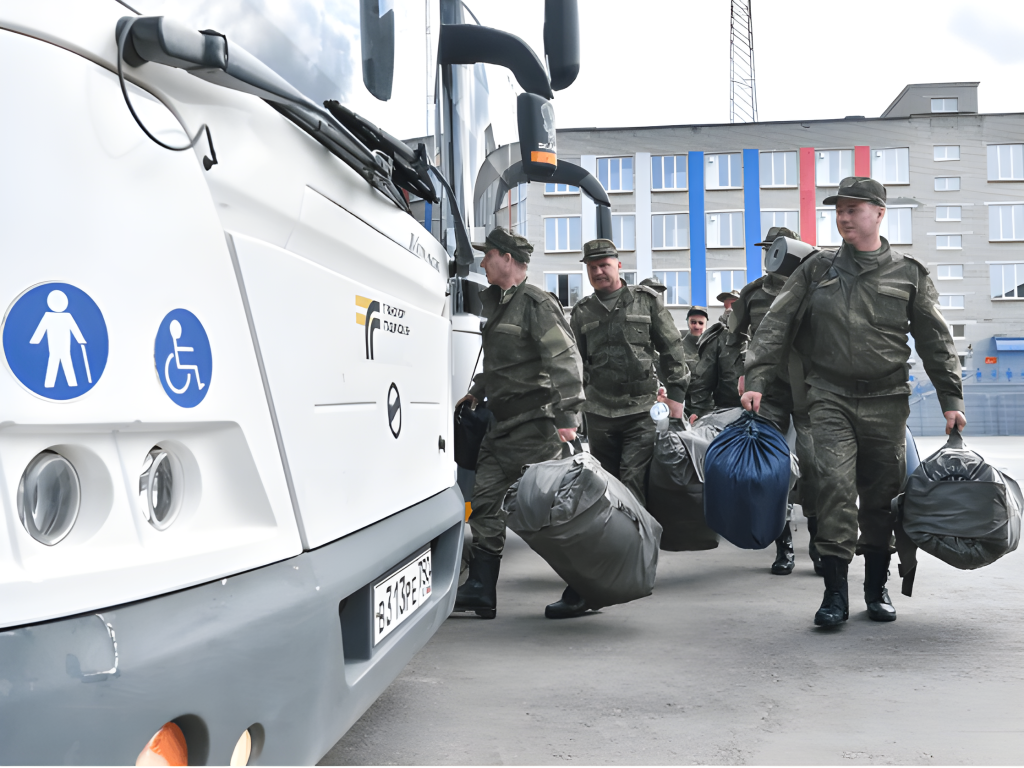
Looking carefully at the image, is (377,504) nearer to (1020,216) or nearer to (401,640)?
(401,640)

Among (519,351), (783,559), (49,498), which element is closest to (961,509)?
(783,559)

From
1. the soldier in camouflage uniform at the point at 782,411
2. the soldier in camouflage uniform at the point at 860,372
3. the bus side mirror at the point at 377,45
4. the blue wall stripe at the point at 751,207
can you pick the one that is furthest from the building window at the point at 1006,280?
the bus side mirror at the point at 377,45

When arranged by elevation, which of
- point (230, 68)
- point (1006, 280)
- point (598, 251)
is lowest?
point (230, 68)

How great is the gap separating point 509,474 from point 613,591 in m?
1.08

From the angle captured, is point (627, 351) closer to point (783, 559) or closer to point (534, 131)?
point (783, 559)

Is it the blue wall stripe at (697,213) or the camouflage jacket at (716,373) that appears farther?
the blue wall stripe at (697,213)

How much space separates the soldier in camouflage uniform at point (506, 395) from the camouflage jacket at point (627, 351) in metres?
1.17

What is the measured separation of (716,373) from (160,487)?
7186 millimetres

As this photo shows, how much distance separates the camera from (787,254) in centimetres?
599

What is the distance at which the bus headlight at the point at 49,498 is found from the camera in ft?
4.67

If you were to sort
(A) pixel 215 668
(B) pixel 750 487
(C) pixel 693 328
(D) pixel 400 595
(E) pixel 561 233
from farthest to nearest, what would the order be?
(E) pixel 561 233, (C) pixel 693 328, (B) pixel 750 487, (D) pixel 400 595, (A) pixel 215 668

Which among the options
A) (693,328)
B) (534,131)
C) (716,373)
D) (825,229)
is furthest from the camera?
(825,229)

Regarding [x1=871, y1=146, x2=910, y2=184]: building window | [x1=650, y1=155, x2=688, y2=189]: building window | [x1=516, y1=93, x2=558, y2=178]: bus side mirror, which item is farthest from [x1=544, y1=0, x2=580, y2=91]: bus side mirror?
[x1=871, y1=146, x2=910, y2=184]: building window

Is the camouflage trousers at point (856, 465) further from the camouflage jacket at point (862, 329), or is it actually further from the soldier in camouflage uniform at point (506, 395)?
the soldier in camouflage uniform at point (506, 395)
